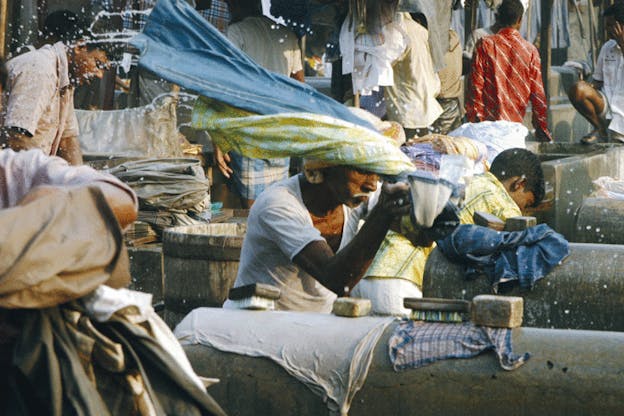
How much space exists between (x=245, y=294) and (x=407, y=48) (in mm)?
6500

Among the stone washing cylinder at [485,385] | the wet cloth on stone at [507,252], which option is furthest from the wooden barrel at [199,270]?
the stone washing cylinder at [485,385]

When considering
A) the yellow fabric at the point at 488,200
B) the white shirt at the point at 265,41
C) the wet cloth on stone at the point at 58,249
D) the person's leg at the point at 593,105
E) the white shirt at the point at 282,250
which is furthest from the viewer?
the person's leg at the point at 593,105

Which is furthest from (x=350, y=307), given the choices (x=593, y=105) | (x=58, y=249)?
(x=593, y=105)

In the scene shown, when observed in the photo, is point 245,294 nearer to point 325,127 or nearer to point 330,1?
point 325,127

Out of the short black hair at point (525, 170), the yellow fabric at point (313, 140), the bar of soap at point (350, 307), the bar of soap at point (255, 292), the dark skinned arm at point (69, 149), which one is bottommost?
the bar of soap at point (350, 307)

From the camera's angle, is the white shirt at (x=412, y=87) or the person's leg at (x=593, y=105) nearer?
the white shirt at (x=412, y=87)

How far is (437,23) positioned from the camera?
11.1 m

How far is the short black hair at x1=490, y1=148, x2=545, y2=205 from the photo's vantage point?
24.6 feet

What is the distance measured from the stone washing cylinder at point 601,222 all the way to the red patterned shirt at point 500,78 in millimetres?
4916

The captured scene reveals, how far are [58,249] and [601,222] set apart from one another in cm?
470

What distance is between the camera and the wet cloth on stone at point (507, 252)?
5.03 meters

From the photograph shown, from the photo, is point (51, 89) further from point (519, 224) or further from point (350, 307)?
point (350, 307)

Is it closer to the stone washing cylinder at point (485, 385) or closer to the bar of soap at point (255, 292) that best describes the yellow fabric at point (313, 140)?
the bar of soap at point (255, 292)

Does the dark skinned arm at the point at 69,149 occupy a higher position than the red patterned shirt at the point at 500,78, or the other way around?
the red patterned shirt at the point at 500,78
